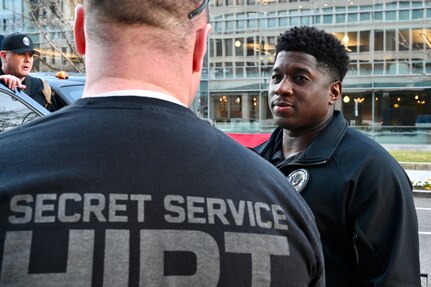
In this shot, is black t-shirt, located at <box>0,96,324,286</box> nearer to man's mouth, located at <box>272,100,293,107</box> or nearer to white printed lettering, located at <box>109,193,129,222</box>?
white printed lettering, located at <box>109,193,129,222</box>

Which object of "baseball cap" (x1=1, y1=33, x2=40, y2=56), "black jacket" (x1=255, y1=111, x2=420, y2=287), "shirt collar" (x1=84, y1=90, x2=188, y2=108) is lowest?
"black jacket" (x1=255, y1=111, x2=420, y2=287)

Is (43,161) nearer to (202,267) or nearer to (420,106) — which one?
(202,267)

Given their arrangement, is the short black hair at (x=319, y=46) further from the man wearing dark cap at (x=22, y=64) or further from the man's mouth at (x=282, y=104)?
the man wearing dark cap at (x=22, y=64)

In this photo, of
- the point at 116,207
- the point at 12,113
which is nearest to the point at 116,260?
the point at 116,207

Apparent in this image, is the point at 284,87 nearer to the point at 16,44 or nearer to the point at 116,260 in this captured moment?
the point at 116,260

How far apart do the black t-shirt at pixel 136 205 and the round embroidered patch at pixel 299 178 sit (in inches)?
38.7

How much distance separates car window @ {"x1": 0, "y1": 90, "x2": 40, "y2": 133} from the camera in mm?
4066

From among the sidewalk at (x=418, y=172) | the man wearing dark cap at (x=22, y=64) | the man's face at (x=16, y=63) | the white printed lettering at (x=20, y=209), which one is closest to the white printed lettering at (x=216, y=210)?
the white printed lettering at (x=20, y=209)

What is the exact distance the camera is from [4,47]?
4.83 meters

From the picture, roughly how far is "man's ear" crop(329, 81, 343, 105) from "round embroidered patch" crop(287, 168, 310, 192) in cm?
47

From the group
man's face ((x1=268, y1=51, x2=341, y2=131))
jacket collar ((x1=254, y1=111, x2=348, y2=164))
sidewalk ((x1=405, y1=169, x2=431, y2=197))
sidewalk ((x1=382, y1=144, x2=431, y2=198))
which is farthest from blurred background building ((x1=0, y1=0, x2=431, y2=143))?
jacket collar ((x1=254, y1=111, x2=348, y2=164))

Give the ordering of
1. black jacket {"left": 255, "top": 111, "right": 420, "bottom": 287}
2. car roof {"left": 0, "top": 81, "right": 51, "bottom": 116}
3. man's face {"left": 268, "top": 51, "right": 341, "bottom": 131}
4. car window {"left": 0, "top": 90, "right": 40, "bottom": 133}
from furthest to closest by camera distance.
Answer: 1. car roof {"left": 0, "top": 81, "right": 51, "bottom": 116}
2. car window {"left": 0, "top": 90, "right": 40, "bottom": 133}
3. man's face {"left": 268, "top": 51, "right": 341, "bottom": 131}
4. black jacket {"left": 255, "top": 111, "right": 420, "bottom": 287}

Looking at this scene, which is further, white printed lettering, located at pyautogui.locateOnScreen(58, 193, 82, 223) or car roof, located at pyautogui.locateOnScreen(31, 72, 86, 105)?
car roof, located at pyautogui.locateOnScreen(31, 72, 86, 105)

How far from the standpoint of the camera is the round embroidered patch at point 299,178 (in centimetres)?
211
